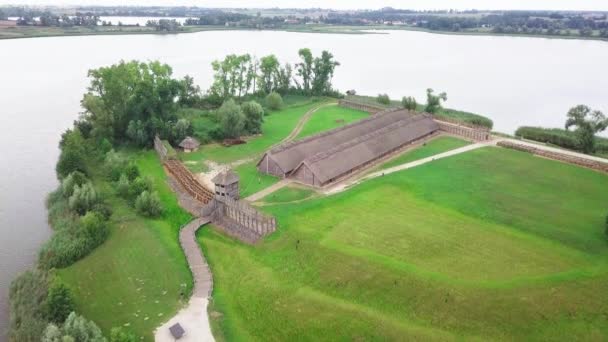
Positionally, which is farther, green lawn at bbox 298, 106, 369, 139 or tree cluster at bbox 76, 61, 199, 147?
green lawn at bbox 298, 106, 369, 139

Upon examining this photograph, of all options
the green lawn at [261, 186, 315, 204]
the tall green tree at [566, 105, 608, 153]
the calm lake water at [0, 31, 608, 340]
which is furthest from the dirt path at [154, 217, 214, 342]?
the tall green tree at [566, 105, 608, 153]

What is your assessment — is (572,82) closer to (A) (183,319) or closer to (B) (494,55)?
(B) (494,55)

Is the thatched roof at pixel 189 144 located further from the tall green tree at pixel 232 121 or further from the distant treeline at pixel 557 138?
the distant treeline at pixel 557 138

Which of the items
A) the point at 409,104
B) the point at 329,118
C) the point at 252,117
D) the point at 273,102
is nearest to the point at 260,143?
the point at 252,117

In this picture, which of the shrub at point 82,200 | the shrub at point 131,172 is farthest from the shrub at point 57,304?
the shrub at point 131,172

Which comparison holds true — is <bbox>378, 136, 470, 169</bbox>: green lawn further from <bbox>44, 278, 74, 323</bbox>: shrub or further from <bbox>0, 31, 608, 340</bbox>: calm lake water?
<bbox>44, 278, 74, 323</bbox>: shrub

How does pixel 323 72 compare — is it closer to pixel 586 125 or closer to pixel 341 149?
pixel 341 149

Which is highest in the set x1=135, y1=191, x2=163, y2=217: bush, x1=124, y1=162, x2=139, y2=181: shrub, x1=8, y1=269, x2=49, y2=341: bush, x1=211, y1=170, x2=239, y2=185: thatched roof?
x1=211, y1=170, x2=239, y2=185: thatched roof
